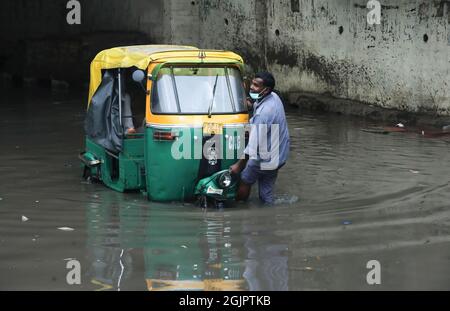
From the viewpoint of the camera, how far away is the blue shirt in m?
10.0

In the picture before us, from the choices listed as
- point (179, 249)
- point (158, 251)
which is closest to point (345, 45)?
point (179, 249)

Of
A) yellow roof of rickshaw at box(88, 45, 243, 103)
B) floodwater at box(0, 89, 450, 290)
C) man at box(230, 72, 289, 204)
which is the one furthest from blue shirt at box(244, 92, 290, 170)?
yellow roof of rickshaw at box(88, 45, 243, 103)

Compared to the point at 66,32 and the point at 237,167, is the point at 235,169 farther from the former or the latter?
the point at 66,32

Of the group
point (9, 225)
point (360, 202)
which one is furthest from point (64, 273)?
point (360, 202)

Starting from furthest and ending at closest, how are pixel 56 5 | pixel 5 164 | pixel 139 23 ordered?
pixel 56 5
pixel 139 23
pixel 5 164

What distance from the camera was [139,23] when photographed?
81.7 feet

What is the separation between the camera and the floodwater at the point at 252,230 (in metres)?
7.59

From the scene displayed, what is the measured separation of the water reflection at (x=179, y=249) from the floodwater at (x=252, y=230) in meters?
0.01

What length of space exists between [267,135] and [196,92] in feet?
3.34

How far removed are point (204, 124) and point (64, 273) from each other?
304 centimetres

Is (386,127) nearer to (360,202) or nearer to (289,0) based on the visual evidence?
(289,0)

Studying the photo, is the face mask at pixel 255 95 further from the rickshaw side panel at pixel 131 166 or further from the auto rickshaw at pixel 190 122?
the rickshaw side panel at pixel 131 166

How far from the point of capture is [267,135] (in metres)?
10.1

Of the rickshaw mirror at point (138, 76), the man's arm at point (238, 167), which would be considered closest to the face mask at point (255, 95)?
the man's arm at point (238, 167)
